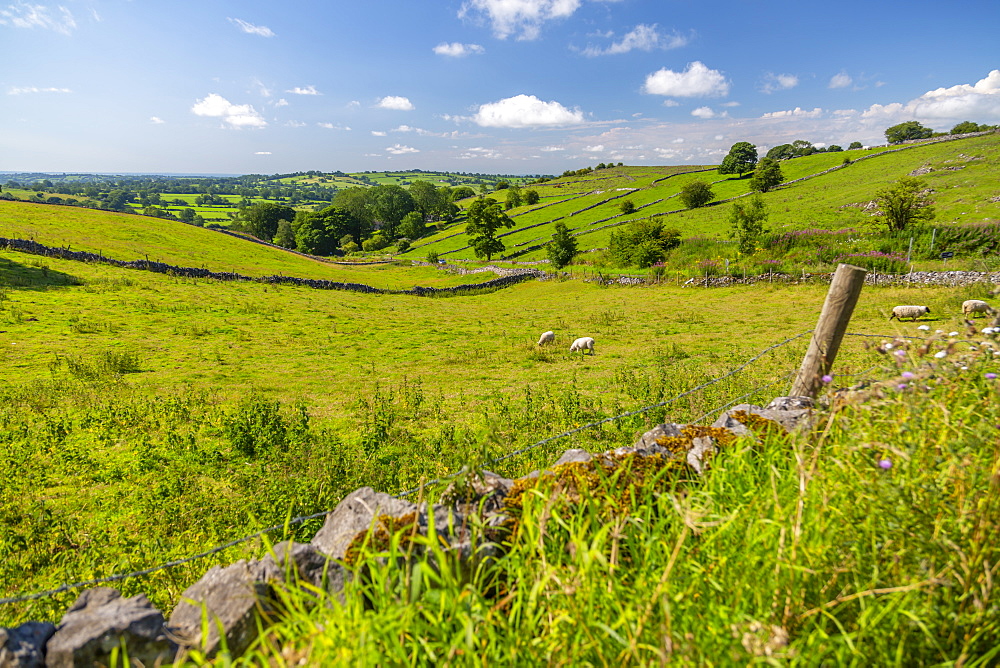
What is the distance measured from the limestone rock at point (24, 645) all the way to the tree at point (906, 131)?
162404 millimetres

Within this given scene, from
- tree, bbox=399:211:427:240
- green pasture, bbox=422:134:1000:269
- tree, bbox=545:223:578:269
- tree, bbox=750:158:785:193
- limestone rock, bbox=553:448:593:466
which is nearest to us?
Result: limestone rock, bbox=553:448:593:466

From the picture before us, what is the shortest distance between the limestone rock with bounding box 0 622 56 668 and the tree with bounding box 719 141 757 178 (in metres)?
118

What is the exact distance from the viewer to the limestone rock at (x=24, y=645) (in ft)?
8.37

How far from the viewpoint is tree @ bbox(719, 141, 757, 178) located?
10088 cm

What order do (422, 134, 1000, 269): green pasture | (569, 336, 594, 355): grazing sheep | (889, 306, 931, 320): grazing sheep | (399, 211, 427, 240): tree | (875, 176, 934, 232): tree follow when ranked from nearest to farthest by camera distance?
1. (889, 306, 931, 320): grazing sheep
2. (569, 336, 594, 355): grazing sheep
3. (875, 176, 934, 232): tree
4. (422, 134, 1000, 269): green pasture
5. (399, 211, 427, 240): tree

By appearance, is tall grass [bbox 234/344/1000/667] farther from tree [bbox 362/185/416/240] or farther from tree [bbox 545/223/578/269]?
tree [bbox 362/185/416/240]

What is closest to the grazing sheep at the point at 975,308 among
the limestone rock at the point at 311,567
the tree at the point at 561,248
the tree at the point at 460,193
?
the limestone rock at the point at 311,567

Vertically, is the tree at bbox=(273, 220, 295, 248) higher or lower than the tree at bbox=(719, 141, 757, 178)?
lower

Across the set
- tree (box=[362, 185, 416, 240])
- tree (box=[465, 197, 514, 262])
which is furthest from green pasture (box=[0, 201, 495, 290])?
tree (box=[362, 185, 416, 240])

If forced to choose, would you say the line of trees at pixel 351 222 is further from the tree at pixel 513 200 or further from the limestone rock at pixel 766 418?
the limestone rock at pixel 766 418

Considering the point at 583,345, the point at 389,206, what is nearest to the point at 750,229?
the point at 583,345

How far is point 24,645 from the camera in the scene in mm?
2633

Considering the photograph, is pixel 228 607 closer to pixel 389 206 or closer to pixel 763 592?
pixel 763 592

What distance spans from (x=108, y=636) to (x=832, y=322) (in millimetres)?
7160
